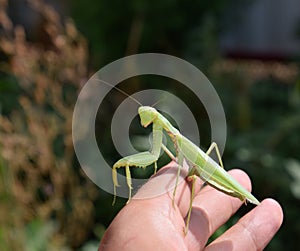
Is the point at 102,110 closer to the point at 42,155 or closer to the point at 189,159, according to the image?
the point at 42,155

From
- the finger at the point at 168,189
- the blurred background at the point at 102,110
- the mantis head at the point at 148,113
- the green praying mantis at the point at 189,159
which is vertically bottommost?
the blurred background at the point at 102,110

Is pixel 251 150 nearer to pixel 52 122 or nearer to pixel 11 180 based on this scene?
pixel 52 122

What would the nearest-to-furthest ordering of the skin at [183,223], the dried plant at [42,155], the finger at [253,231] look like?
the skin at [183,223], the finger at [253,231], the dried plant at [42,155]

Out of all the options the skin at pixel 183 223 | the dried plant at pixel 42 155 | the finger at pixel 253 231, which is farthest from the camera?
the dried plant at pixel 42 155

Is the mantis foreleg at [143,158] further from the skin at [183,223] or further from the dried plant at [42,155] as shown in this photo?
the dried plant at [42,155]

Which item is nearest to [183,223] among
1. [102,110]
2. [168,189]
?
[168,189]

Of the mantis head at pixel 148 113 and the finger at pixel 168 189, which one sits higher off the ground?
the mantis head at pixel 148 113

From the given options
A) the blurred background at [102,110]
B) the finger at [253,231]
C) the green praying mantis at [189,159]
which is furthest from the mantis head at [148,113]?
the blurred background at [102,110]
